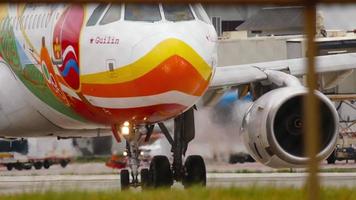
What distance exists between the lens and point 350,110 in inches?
1059

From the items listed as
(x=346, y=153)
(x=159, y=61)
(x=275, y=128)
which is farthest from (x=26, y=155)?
(x=346, y=153)

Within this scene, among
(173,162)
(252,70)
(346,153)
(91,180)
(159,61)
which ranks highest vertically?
(252,70)

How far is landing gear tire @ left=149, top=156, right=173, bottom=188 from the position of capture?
1566 cm

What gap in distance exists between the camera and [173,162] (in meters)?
17.3

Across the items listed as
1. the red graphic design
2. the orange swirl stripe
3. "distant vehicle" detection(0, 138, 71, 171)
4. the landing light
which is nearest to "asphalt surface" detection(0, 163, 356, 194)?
"distant vehicle" detection(0, 138, 71, 171)

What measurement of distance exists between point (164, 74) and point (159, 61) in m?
0.18

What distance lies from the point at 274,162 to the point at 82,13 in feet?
10.5

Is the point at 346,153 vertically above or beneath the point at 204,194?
above

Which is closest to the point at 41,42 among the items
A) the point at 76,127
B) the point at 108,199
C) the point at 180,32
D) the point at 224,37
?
the point at 76,127

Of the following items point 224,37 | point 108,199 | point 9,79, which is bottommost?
point 108,199

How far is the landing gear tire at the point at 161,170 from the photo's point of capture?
15.7m

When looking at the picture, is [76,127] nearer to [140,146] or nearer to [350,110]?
[140,146]

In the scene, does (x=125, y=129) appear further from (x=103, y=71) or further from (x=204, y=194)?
(x=204, y=194)

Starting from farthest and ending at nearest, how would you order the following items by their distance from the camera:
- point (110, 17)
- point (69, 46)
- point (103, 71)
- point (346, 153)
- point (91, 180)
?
point (346, 153) → point (69, 46) → point (110, 17) → point (103, 71) → point (91, 180)
